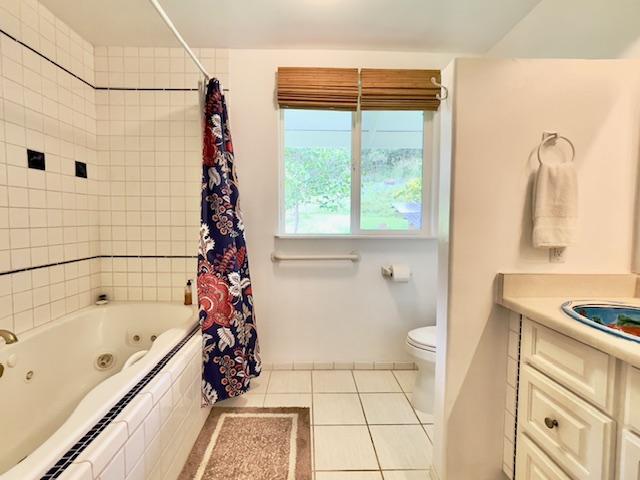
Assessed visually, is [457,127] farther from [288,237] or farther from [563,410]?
[288,237]

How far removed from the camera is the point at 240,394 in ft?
6.27

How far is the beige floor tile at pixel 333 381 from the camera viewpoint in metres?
2.12

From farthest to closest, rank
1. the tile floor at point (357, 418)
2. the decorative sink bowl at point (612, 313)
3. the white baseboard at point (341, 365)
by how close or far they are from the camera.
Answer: the white baseboard at point (341, 365) < the tile floor at point (357, 418) < the decorative sink bowl at point (612, 313)

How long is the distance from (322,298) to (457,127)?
153 cm

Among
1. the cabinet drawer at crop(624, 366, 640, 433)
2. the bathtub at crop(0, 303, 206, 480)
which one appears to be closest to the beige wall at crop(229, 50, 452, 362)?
the bathtub at crop(0, 303, 206, 480)

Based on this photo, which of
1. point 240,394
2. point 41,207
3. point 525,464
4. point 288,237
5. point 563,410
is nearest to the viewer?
point 563,410

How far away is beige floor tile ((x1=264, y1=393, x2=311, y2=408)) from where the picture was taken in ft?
6.36

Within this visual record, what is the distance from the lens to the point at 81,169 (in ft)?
6.70

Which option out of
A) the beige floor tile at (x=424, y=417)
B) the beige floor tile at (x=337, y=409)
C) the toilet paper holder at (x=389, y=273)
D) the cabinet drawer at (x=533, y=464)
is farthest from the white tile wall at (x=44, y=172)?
Answer: the cabinet drawer at (x=533, y=464)

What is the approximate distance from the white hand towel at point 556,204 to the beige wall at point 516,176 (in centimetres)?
6

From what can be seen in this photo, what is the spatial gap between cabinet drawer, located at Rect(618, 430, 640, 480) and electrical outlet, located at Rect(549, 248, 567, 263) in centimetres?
62

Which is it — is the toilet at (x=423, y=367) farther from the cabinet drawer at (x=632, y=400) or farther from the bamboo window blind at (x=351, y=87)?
the bamboo window blind at (x=351, y=87)

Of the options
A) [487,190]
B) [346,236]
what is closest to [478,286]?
[487,190]

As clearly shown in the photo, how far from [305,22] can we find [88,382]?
8.04 ft
